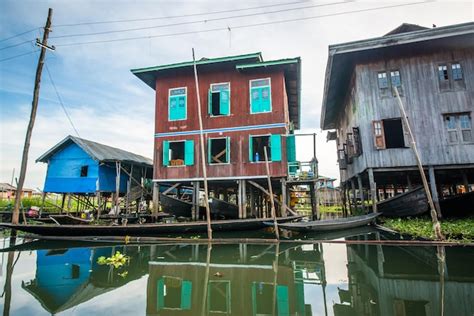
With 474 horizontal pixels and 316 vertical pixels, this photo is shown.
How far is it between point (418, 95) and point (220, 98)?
29.6 feet

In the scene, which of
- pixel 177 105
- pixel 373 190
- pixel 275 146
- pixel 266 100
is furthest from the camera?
pixel 177 105

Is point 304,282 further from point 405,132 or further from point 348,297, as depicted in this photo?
point 405,132

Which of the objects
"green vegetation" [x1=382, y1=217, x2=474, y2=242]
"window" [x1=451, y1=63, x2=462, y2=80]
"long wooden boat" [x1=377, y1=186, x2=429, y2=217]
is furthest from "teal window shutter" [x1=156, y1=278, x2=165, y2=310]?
"window" [x1=451, y1=63, x2=462, y2=80]

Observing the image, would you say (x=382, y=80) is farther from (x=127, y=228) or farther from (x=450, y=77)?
(x=127, y=228)

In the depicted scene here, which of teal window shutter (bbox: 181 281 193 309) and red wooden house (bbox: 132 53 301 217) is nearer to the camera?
teal window shutter (bbox: 181 281 193 309)

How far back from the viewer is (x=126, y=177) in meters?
17.7

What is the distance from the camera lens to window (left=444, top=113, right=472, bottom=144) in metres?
10.8

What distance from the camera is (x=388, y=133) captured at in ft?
52.2

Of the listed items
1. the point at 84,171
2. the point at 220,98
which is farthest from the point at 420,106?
the point at 84,171

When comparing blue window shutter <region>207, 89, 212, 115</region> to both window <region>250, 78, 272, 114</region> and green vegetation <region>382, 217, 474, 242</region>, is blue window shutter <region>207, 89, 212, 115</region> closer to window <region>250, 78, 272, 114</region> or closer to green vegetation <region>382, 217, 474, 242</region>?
window <region>250, 78, 272, 114</region>

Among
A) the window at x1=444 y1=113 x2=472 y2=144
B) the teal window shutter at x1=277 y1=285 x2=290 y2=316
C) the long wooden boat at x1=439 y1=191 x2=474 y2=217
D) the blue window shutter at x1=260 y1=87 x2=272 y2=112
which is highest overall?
the blue window shutter at x1=260 y1=87 x2=272 y2=112

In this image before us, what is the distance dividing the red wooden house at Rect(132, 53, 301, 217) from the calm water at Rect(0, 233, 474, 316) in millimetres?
5779

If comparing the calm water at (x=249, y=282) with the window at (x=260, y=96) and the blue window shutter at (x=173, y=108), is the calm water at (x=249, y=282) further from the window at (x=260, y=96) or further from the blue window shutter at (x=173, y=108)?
the blue window shutter at (x=173, y=108)

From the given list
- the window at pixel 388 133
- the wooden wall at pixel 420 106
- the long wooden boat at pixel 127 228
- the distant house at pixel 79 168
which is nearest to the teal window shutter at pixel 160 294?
the long wooden boat at pixel 127 228
